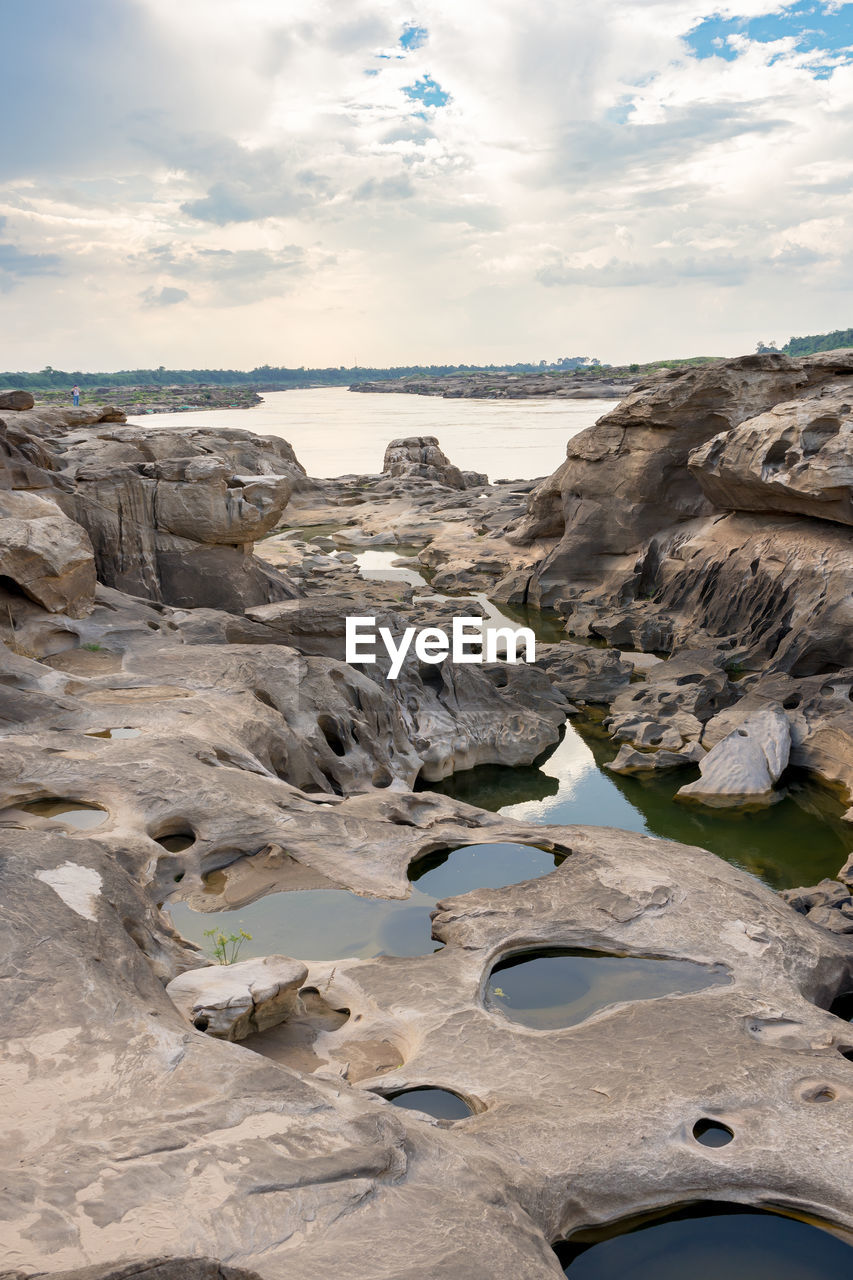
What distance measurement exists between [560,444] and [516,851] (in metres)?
47.9

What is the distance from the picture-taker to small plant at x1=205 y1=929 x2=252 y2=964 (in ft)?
23.7

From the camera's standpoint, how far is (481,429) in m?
68.0

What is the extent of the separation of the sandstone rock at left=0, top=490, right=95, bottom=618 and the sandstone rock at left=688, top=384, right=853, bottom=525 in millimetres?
11421

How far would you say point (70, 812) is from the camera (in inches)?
330

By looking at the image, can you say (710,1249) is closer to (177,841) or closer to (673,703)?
(177,841)

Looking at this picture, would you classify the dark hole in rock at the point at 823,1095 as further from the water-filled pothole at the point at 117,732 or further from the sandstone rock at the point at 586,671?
the sandstone rock at the point at 586,671

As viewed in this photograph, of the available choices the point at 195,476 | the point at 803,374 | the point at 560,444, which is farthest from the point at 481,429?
the point at 195,476

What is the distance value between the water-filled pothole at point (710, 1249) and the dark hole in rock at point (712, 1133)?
0.30m

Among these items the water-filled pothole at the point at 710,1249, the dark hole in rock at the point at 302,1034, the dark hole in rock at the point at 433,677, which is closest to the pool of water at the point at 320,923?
the dark hole in rock at the point at 302,1034

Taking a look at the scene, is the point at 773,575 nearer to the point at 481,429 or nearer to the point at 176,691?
the point at 176,691

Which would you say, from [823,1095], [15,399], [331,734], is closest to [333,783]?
[331,734]

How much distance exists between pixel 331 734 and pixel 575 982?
18.0 feet

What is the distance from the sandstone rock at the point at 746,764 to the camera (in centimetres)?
1267

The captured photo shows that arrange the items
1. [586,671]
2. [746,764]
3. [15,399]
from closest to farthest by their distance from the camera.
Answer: [746,764] < [586,671] < [15,399]
